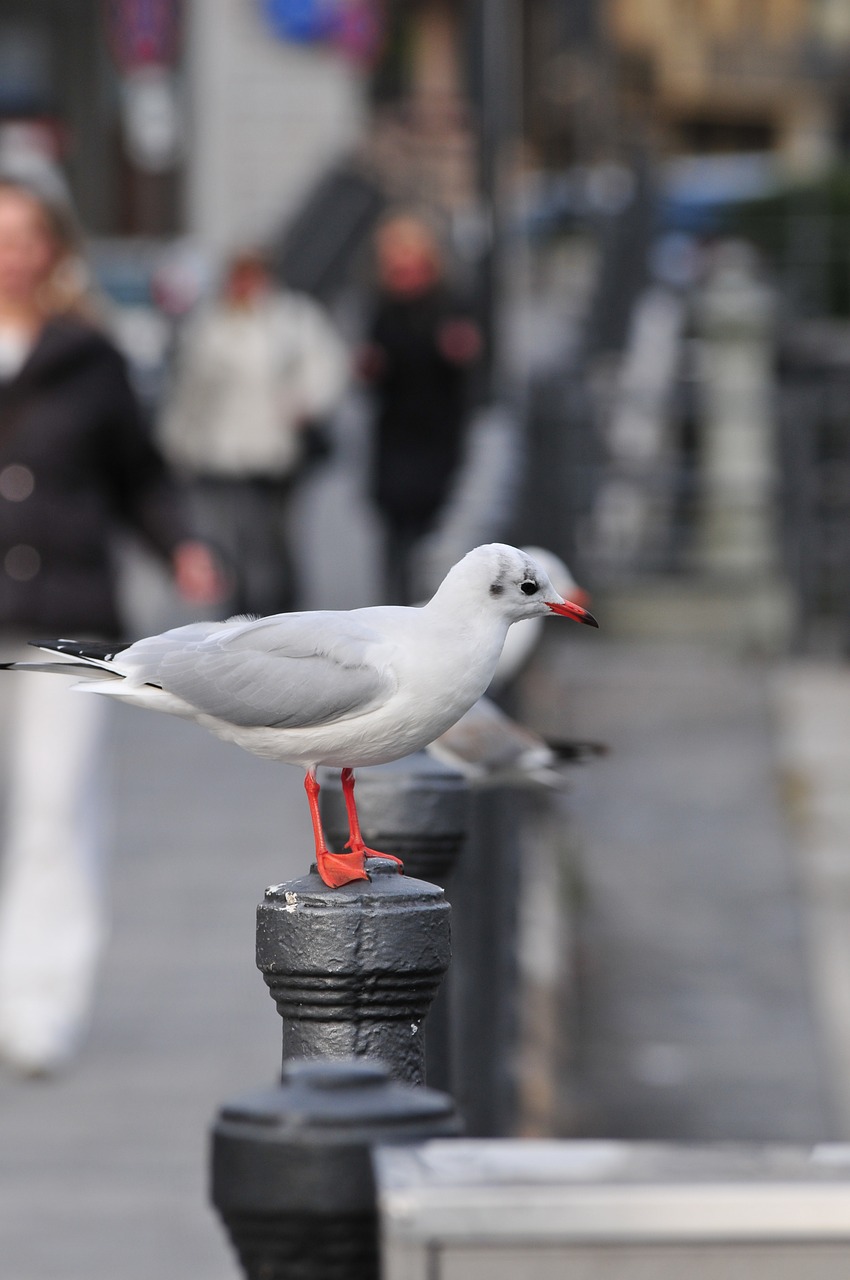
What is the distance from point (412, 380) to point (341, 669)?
29.9 feet

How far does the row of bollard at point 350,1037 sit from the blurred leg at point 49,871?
1.60 meters

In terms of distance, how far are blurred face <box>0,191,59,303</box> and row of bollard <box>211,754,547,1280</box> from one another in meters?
2.12

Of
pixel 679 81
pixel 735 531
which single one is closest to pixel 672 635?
pixel 735 531

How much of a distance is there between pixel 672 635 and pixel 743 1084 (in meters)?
5.72

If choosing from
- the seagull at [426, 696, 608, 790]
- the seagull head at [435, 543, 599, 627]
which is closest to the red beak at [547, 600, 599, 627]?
the seagull head at [435, 543, 599, 627]

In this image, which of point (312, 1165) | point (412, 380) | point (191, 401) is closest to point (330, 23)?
point (191, 401)

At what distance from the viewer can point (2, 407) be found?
19.7 feet

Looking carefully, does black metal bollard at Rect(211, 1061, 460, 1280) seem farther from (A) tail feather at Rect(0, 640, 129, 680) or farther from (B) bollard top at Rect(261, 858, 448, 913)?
(A) tail feather at Rect(0, 640, 129, 680)

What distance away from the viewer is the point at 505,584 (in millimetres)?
2598

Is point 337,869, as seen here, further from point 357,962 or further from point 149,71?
point 149,71

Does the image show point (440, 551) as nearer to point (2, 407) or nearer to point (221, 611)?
point (2, 407)

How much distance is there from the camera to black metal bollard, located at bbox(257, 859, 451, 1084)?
8.86 feet

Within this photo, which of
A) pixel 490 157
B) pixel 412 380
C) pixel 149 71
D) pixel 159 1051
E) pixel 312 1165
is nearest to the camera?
pixel 312 1165

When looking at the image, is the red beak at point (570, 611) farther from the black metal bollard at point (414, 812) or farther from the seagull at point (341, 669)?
the black metal bollard at point (414, 812)
